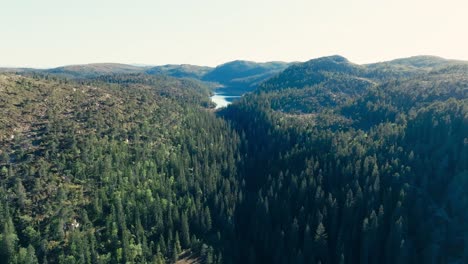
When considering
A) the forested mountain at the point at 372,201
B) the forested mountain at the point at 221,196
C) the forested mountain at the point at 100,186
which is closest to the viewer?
the forested mountain at the point at 100,186

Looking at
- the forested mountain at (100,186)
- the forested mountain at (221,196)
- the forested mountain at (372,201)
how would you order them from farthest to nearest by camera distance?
the forested mountain at (372,201) < the forested mountain at (221,196) < the forested mountain at (100,186)

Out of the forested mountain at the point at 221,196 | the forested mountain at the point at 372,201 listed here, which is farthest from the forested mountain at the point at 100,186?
the forested mountain at the point at 372,201

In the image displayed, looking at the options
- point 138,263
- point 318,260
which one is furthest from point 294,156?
point 138,263

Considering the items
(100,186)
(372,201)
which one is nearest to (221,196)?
(100,186)

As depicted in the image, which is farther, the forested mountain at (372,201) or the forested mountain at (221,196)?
the forested mountain at (372,201)

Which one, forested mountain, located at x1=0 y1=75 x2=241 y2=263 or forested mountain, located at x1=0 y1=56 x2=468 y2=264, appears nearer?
forested mountain, located at x1=0 y1=75 x2=241 y2=263

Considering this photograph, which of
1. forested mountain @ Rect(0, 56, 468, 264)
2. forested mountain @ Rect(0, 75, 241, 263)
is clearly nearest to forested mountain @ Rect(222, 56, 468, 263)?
forested mountain @ Rect(0, 56, 468, 264)

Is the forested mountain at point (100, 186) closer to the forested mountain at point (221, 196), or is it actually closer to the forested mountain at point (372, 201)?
the forested mountain at point (221, 196)

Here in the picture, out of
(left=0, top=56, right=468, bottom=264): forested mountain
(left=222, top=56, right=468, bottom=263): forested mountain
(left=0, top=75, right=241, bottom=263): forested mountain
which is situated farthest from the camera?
(left=222, top=56, right=468, bottom=263): forested mountain

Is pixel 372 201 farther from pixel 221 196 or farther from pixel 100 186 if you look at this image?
pixel 100 186

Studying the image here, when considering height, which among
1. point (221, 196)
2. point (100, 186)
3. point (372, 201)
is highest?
point (100, 186)

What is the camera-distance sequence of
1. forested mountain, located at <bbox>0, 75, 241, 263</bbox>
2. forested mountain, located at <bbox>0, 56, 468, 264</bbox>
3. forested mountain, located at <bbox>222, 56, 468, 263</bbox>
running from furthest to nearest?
1. forested mountain, located at <bbox>222, 56, 468, 263</bbox>
2. forested mountain, located at <bbox>0, 56, 468, 264</bbox>
3. forested mountain, located at <bbox>0, 75, 241, 263</bbox>

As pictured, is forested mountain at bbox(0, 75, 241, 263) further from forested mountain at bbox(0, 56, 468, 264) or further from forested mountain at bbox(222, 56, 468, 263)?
forested mountain at bbox(222, 56, 468, 263)
